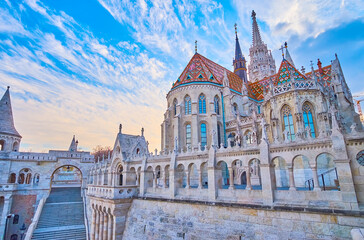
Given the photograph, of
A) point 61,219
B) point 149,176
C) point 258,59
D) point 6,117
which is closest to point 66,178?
point 6,117

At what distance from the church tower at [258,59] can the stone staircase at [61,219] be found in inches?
1922

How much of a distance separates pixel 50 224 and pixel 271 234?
988 inches

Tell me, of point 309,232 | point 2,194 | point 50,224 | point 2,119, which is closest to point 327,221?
point 309,232

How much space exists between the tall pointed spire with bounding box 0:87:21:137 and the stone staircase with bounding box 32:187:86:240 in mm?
12278

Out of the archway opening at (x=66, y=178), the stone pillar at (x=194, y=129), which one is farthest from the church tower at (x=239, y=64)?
the archway opening at (x=66, y=178)

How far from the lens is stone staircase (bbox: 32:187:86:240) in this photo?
2181 centimetres

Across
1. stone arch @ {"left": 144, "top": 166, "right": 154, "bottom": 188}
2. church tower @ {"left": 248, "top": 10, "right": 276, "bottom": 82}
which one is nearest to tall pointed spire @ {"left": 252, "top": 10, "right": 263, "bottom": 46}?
church tower @ {"left": 248, "top": 10, "right": 276, "bottom": 82}

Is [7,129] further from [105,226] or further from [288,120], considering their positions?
[288,120]

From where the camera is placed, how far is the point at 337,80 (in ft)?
86.9

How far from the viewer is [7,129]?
1309 inches

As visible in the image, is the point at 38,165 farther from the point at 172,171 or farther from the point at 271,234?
the point at 271,234

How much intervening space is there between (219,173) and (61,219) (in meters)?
23.1

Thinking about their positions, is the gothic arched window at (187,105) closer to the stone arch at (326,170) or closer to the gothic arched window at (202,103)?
the gothic arched window at (202,103)

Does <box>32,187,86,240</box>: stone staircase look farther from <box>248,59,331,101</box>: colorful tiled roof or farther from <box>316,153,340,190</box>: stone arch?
<box>248,59,331,101</box>: colorful tiled roof
